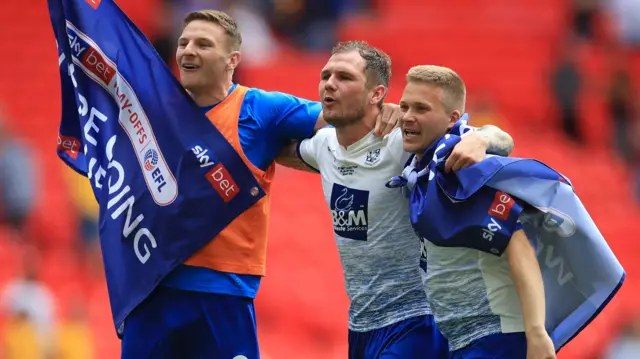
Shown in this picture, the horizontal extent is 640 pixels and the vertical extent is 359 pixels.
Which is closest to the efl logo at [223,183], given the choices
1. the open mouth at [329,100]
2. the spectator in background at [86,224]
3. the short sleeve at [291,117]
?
the short sleeve at [291,117]

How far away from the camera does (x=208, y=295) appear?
620 cm

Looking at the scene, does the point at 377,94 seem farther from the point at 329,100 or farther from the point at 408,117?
the point at 408,117

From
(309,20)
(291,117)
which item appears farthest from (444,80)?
(309,20)

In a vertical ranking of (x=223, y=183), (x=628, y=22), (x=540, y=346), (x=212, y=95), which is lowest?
(x=628, y=22)

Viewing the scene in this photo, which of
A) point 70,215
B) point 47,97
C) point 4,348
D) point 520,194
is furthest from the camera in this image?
point 47,97

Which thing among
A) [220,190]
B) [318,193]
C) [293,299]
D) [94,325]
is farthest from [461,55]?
[220,190]

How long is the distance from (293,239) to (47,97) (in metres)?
3.83

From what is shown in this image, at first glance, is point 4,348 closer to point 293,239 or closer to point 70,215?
point 70,215

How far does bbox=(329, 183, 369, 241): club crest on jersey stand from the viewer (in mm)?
6094

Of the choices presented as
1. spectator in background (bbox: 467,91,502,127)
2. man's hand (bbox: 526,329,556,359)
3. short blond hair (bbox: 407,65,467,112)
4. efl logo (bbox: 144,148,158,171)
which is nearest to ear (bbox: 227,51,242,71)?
efl logo (bbox: 144,148,158,171)

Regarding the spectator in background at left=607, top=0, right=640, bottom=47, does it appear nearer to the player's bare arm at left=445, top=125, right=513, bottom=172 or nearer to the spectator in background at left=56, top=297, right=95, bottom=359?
the spectator in background at left=56, top=297, right=95, bottom=359

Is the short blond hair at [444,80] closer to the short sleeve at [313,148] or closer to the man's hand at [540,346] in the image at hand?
the short sleeve at [313,148]

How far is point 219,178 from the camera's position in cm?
629

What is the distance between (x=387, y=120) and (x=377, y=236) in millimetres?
547
